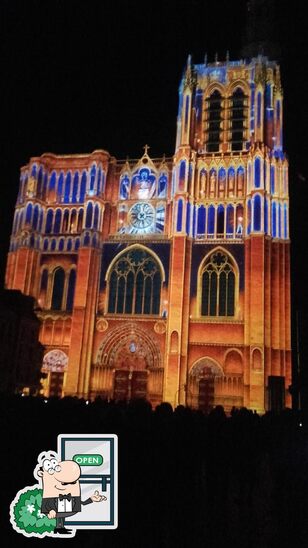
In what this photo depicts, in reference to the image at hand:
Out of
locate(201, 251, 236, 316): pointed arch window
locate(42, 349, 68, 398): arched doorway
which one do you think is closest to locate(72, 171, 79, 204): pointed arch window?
locate(201, 251, 236, 316): pointed arch window

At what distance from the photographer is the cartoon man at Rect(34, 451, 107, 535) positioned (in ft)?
12.3

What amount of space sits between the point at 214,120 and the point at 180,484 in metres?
36.3

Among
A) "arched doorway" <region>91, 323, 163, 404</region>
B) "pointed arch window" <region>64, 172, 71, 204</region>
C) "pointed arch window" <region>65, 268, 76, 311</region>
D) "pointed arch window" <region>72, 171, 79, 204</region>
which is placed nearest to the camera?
"arched doorway" <region>91, 323, 163, 404</region>

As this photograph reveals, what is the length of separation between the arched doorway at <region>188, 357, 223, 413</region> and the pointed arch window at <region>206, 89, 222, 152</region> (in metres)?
17.5

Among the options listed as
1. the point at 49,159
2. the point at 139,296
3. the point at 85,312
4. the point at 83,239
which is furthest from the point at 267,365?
the point at 49,159

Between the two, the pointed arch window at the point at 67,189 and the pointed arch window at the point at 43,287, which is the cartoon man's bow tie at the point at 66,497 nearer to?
the pointed arch window at the point at 43,287

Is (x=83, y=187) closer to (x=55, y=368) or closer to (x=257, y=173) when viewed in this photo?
(x=257, y=173)

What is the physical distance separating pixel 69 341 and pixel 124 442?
29.1m

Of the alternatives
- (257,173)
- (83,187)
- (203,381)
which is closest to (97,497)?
(203,381)

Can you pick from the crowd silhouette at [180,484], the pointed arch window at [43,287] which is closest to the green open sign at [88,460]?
the crowd silhouette at [180,484]

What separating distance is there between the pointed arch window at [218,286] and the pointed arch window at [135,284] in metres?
3.49

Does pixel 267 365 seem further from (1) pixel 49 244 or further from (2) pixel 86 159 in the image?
(2) pixel 86 159

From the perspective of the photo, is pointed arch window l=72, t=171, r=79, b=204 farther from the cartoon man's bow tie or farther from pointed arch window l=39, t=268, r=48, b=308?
the cartoon man's bow tie

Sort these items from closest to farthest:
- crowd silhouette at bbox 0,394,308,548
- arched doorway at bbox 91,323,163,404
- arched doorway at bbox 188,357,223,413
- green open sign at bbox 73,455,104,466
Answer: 1. green open sign at bbox 73,455,104,466
2. crowd silhouette at bbox 0,394,308,548
3. arched doorway at bbox 188,357,223,413
4. arched doorway at bbox 91,323,163,404
